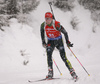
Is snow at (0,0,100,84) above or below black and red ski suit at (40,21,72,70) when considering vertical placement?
below

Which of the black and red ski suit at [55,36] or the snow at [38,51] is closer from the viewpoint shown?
the black and red ski suit at [55,36]

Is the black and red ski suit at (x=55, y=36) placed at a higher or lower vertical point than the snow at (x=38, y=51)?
higher

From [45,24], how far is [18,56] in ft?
12.9

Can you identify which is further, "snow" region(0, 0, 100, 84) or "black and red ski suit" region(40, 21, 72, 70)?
"snow" region(0, 0, 100, 84)

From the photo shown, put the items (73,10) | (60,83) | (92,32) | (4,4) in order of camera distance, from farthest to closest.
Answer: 1. (73,10)
2. (92,32)
3. (4,4)
4. (60,83)

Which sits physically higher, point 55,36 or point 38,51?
point 55,36

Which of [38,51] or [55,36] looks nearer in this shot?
[55,36]

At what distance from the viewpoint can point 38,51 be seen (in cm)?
869

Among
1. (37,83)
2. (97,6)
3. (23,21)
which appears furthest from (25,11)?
(97,6)

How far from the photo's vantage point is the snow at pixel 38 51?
189 inches

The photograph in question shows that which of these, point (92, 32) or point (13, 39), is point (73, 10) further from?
point (13, 39)

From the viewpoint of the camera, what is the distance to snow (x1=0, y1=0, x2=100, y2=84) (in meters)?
4.81

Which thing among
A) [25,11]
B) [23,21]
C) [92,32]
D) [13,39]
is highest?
[25,11]

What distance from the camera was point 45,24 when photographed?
4.09m
